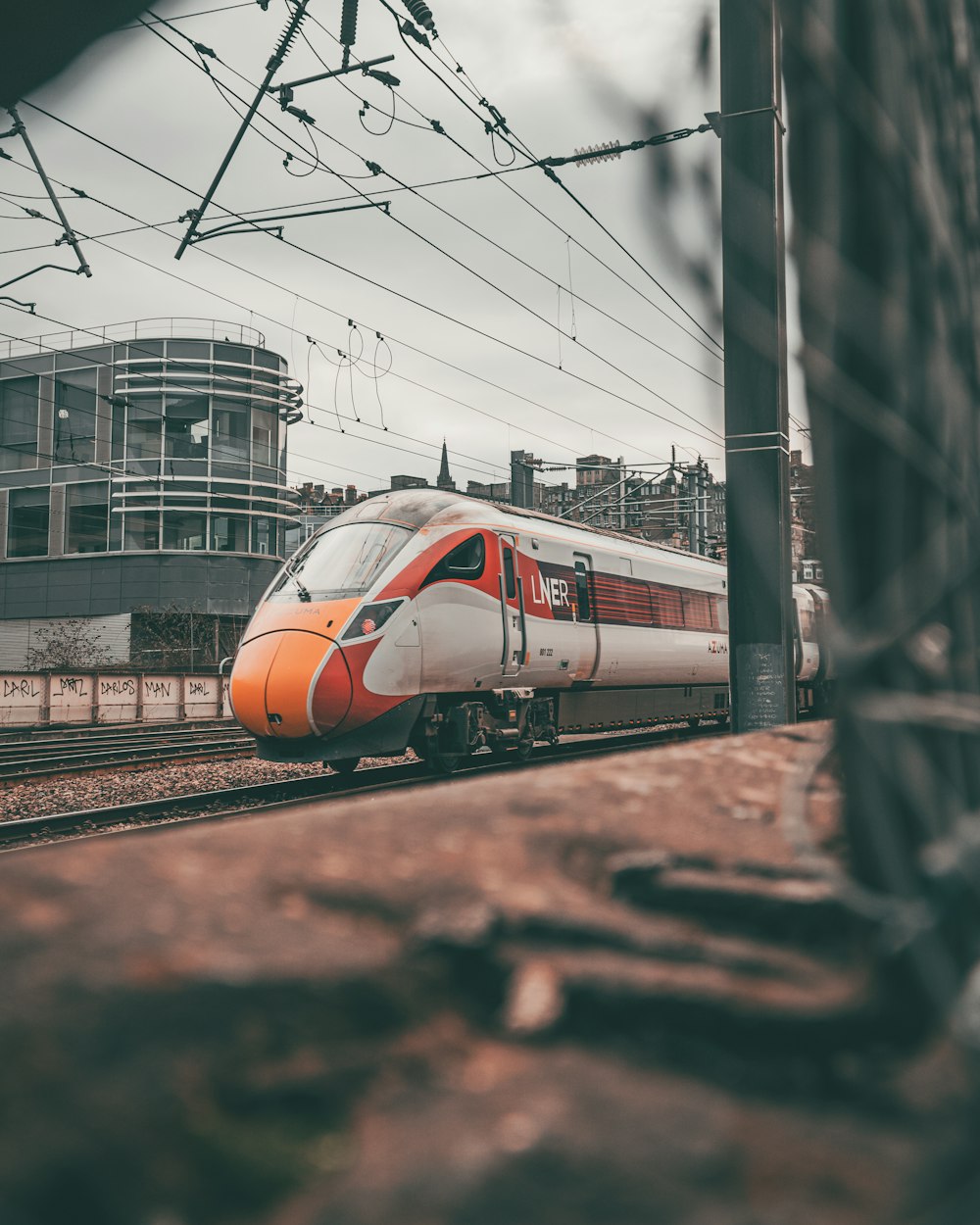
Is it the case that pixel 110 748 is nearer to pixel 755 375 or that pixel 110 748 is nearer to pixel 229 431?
pixel 755 375

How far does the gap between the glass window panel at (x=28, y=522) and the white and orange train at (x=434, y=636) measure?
37.3 meters

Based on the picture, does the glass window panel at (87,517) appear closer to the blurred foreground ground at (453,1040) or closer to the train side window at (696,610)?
the train side window at (696,610)

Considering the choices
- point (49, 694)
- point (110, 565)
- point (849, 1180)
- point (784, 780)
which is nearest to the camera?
point (849, 1180)

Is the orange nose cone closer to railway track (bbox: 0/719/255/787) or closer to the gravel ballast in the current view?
the gravel ballast

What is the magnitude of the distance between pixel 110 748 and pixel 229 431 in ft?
95.8

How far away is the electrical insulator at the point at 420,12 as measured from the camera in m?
9.49

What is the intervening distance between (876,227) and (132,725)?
2357 centimetres

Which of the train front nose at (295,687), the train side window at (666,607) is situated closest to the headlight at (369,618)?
the train front nose at (295,687)

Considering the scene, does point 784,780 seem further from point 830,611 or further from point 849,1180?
point 849,1180

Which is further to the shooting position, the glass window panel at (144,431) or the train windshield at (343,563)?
the glass window panel at (144,431)

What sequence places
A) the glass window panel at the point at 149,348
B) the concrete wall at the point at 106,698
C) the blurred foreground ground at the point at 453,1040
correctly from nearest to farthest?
the blurred foreground ground at the point at 453,1040 → the concrete wall at the point at 106,698 → the glass window panel at the point at 149,348

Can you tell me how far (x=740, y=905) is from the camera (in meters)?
1.31

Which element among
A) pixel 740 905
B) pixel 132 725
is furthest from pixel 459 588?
pixel 132 725

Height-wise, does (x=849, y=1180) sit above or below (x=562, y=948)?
below
